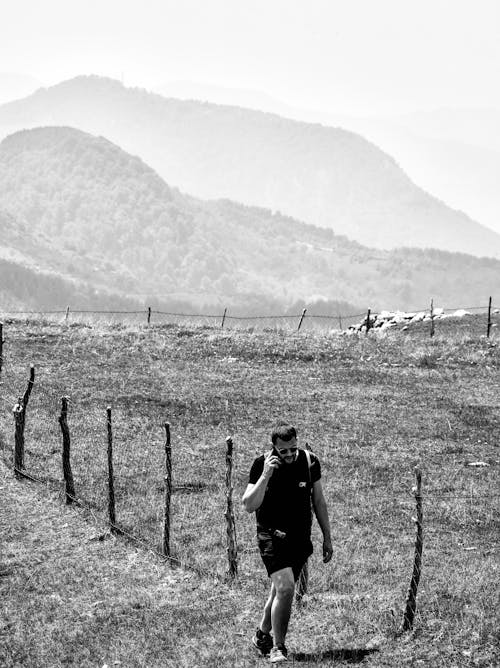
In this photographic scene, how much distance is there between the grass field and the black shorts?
1094 millimetres

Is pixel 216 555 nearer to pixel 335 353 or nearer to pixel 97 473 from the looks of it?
pixel 97 473

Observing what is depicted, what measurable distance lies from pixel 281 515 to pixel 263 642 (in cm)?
154

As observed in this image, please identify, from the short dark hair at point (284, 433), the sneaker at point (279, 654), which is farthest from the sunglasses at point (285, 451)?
the sneaker at point (279, 654)

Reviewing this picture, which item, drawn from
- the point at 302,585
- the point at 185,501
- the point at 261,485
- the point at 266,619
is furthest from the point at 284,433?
the point at 185,501

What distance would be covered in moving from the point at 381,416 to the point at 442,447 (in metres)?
4.45

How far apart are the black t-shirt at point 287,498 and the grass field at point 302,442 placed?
1.52 metres

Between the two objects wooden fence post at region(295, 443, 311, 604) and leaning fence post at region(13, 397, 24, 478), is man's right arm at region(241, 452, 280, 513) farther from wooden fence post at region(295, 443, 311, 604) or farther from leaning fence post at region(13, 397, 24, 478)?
leaning fence post at region(13, 397, 24, 478)

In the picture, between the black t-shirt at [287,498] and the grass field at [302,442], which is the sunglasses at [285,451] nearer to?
the black t-shirt at [287,498]

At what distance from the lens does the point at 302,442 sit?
26.5m

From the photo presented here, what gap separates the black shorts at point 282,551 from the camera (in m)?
10.6

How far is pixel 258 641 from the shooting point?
11000 mm

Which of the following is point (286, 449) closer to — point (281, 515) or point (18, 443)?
point (281, 515)

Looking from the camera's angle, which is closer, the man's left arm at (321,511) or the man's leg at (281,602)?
the man's leg at (281,602)

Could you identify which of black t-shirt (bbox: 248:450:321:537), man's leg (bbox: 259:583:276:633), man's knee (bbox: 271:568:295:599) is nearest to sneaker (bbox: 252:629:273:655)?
man's leg (bbox: 259:583:276:633)
